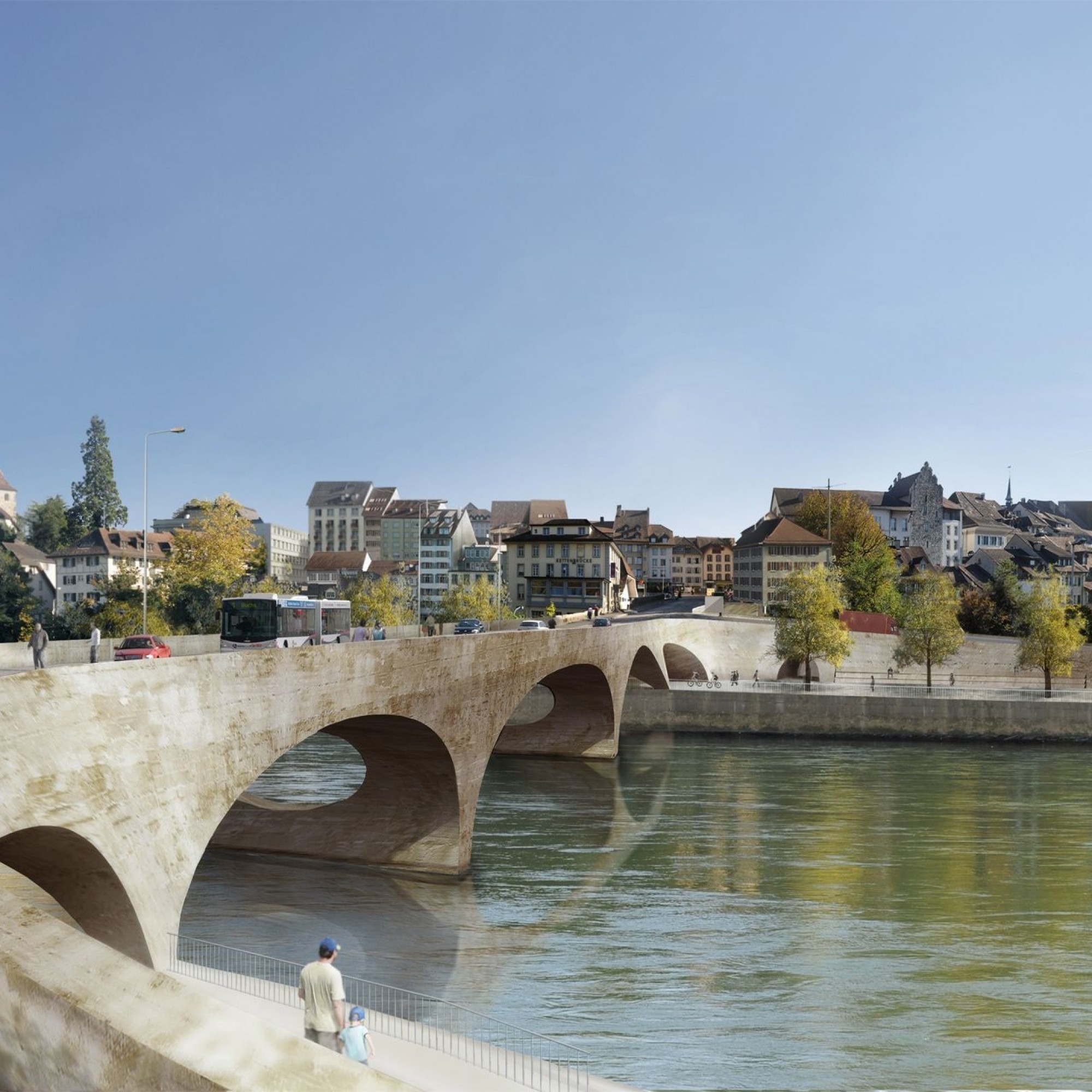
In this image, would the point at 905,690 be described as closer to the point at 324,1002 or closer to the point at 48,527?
the point at 324,1002

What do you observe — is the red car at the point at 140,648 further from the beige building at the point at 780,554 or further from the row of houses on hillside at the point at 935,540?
the beige building at the point at 780,554

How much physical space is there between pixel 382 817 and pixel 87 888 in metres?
16.6

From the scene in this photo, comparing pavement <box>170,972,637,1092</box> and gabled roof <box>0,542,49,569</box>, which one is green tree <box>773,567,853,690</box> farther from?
gabled roof <box>0,542,49,569</box>

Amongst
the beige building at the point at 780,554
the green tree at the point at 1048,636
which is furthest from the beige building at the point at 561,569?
the green tree at the point at 1048,636

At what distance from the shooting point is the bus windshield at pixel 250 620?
35844 mm

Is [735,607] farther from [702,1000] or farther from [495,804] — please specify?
[702,1000]

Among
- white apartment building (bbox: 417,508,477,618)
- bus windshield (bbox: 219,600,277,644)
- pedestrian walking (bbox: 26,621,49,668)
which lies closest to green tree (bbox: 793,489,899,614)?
white apartment building (bbox: 417,508,477,618)

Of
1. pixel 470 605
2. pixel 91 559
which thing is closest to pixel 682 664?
pixel 470 605

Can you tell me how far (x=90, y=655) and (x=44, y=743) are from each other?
11.1 metres

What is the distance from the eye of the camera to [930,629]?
73.1 metres

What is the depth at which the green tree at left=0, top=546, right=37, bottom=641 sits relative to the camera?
10750 cm

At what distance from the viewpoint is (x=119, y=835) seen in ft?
46.7

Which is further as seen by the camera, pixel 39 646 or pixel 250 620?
pixel 250 620

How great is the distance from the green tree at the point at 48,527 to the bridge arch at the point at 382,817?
491ft
